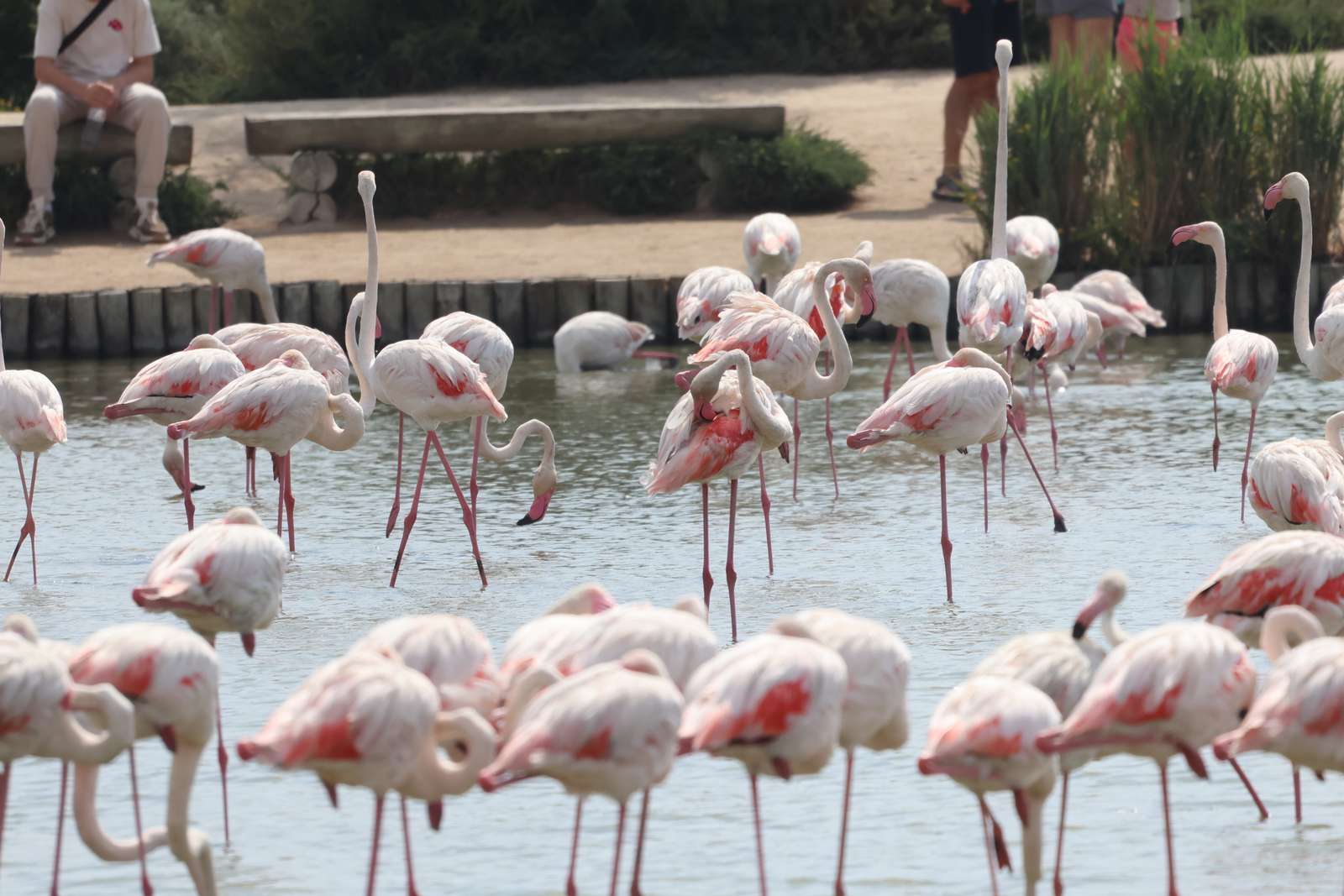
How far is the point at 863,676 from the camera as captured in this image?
4.27 m

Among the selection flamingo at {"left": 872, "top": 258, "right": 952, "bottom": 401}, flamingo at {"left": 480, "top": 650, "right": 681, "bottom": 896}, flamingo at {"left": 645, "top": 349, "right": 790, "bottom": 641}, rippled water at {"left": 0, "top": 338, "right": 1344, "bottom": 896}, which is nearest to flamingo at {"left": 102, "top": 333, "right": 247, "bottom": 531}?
rippled water at {"left": 0, "top": 338, "right": 1344, "bottom": 896}

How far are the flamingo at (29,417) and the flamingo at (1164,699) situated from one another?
13.9 ft

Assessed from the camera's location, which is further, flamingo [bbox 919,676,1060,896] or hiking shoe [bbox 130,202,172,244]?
hiking shoe [bbox 130,202,172,244]

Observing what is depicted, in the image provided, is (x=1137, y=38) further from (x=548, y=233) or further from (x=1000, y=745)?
(x=1000, y=745)

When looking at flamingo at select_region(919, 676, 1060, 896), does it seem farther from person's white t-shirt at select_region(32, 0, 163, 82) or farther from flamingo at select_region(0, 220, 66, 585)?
person's white t-shirt at select_region(32, 0, 163, 82)

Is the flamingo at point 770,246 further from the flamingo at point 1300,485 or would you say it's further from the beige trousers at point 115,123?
the beige trousers at point 115,123

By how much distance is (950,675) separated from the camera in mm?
5805

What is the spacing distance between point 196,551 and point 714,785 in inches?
54.3

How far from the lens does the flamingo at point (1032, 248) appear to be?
10.5 metres

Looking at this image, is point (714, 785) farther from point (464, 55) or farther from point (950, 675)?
point (464, 55)

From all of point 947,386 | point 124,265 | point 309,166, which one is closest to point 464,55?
point 309,166

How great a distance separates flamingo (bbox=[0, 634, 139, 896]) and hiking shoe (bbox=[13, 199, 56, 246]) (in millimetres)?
11047

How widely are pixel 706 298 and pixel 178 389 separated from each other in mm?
2771

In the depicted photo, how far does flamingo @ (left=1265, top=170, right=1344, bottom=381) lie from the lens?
8281mm
